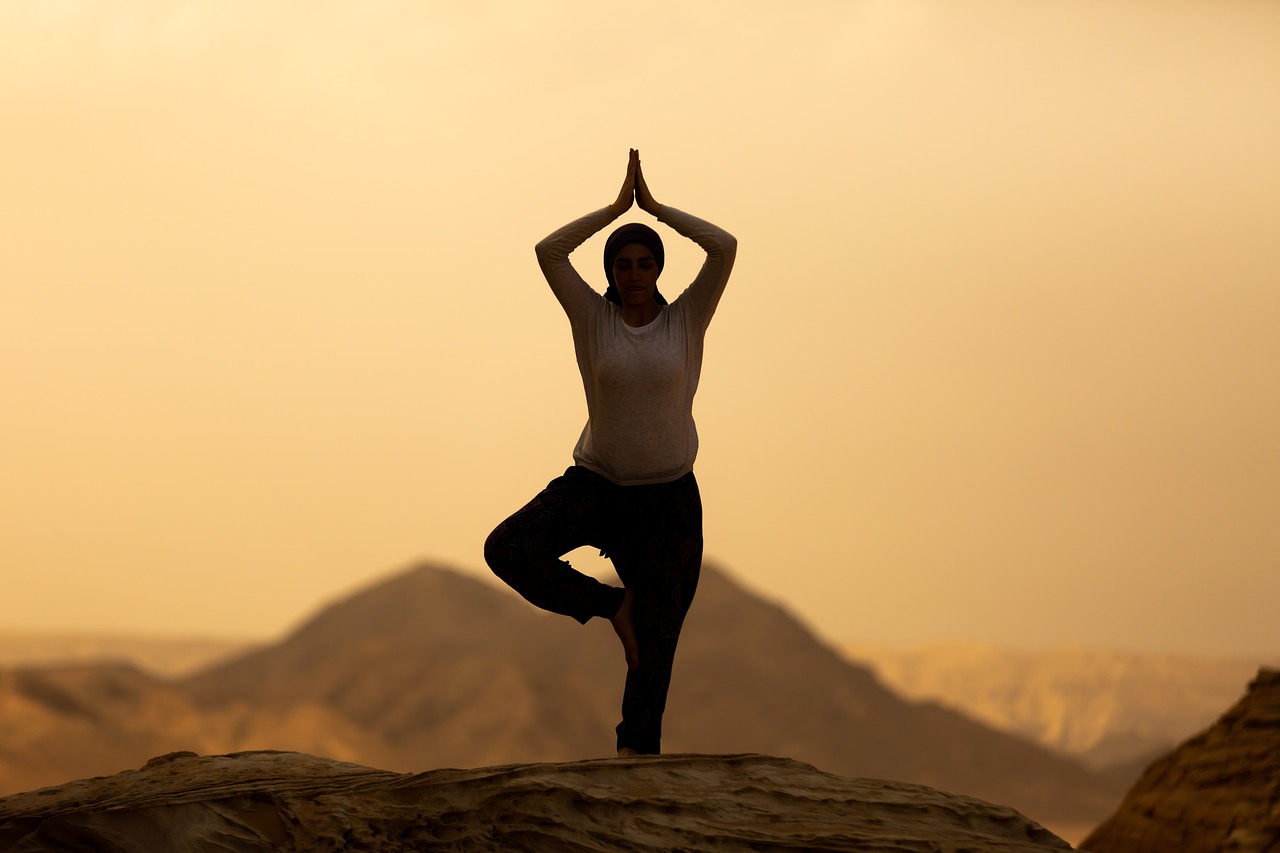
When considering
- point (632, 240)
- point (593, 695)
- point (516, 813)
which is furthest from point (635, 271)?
point (593, 695)

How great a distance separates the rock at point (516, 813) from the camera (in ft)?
18.4

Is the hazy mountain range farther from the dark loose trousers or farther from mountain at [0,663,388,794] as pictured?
the dark loose trousers

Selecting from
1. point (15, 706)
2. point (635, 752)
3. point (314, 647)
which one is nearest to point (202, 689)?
point (15, 706)

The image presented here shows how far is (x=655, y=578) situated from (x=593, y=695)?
35.2 m

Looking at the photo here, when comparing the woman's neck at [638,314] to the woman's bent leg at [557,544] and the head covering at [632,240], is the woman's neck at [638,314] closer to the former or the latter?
the head covering at [632,240]

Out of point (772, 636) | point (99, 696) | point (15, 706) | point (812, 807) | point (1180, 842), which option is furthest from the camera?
point (772, 636)

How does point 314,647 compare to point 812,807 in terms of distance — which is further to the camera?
point 314,647

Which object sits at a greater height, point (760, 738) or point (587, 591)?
point (760, 738)

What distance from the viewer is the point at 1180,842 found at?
11.8m

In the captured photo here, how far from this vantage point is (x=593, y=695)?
41219 mm

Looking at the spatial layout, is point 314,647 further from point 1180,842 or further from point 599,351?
point 599,351

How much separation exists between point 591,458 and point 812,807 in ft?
5.83

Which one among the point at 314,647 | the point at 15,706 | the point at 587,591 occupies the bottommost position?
the point at 587,591

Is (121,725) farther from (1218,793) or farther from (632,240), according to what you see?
(632,240)
